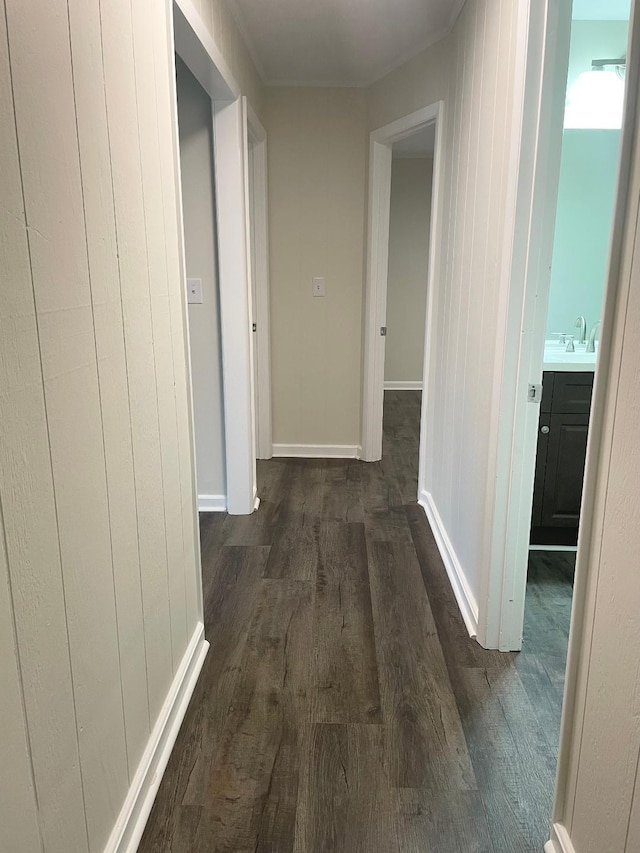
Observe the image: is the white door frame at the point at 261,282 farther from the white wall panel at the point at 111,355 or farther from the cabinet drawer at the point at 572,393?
the white wall panel at the point at 111,355

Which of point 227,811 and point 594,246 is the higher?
point 594,246

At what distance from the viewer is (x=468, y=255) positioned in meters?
2.49

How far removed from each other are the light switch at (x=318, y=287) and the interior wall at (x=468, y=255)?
1.09 meters

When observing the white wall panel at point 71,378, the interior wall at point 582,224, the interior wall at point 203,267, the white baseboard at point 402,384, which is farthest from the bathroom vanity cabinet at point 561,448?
the white baseboard at point 402,384

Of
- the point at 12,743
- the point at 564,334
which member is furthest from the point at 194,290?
the point at 12,743

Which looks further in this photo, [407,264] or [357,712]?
[407,264]

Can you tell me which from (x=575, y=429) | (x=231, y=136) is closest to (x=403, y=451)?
(x=575, y=429)

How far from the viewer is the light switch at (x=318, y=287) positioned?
4.10 metres

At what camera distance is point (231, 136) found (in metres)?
2.87

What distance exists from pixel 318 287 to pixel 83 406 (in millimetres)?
3103

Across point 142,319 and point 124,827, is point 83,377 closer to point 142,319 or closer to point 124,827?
point 142,319

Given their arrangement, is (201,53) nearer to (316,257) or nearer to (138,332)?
(138,332)

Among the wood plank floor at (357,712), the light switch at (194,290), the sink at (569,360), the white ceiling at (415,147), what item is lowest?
the wood plank floor at (357,712)

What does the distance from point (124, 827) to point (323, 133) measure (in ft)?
12.2
